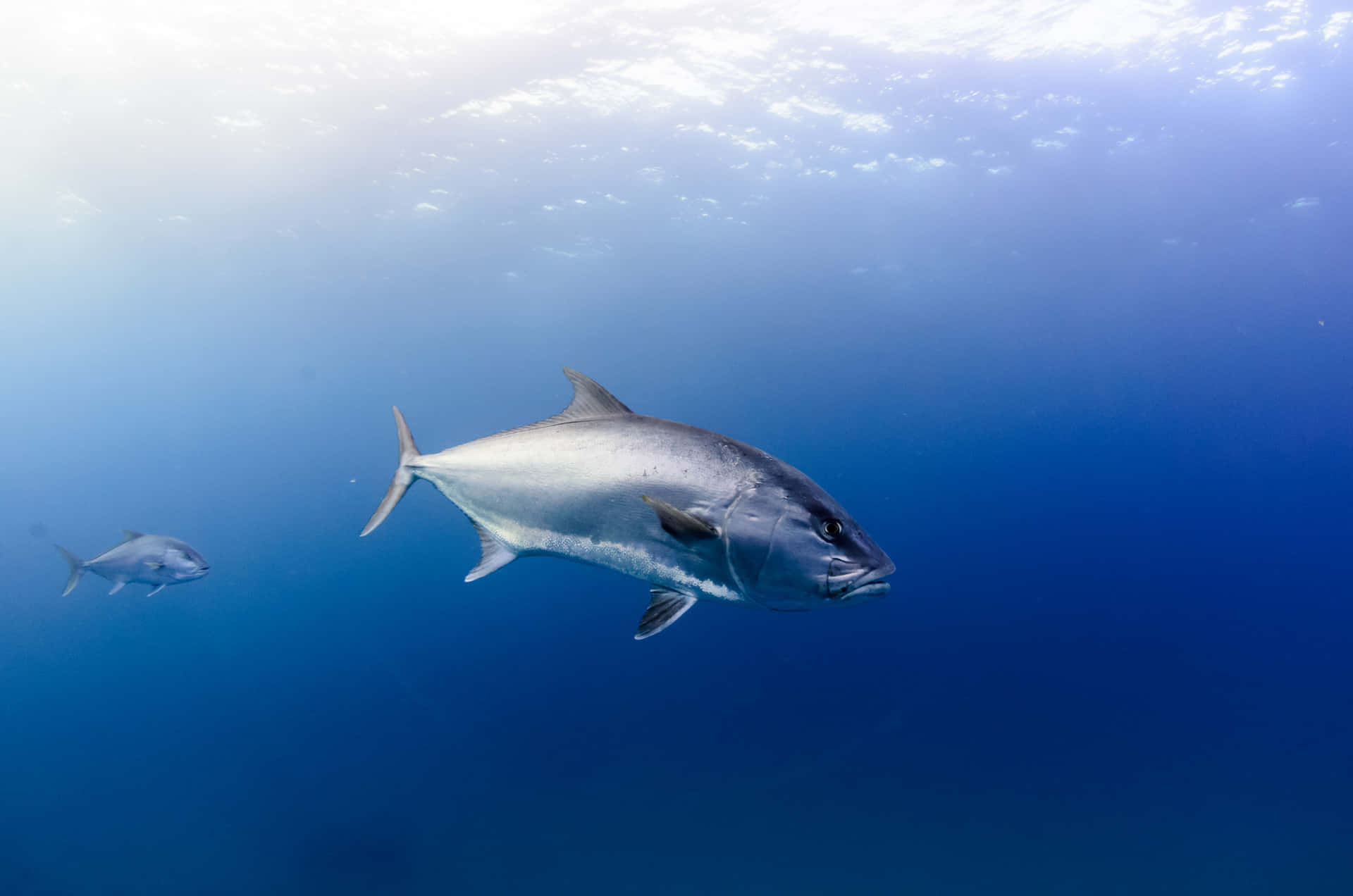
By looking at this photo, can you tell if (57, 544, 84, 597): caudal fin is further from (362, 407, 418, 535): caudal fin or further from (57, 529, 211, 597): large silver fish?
(362, 407, 418, 535): caudal fin

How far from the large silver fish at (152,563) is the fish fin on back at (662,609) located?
8.23m

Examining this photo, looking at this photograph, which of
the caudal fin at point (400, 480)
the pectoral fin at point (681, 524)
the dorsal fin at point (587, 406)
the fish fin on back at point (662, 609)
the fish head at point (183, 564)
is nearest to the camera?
the pectoral fin at point (681, 524)

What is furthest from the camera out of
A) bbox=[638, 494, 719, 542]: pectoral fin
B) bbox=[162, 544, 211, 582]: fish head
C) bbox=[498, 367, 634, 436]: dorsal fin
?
bbox=[162, 544, 211, 582]: fish head

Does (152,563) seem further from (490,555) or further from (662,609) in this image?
(662,609)

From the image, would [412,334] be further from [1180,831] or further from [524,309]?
[1180,831]

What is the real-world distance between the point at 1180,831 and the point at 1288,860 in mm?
2720

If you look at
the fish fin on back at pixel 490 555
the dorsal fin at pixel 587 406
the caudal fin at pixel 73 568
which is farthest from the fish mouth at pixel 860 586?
the caudal fin at pixel 73 568

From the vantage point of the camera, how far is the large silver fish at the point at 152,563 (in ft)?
24.0

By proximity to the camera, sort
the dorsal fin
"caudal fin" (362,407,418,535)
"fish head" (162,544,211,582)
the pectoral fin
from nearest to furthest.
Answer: the pectoral fin < the dorsal fin < "caudal fin" (362,407,418,535) < "fish head" (162,544,211,582)

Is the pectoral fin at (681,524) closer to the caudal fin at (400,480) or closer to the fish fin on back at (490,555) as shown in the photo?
the fish fin on back at (490,555)

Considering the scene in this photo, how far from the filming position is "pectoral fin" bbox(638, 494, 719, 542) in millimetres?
1571

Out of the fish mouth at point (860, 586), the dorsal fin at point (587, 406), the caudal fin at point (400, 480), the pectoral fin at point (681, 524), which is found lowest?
the fish mouth at point (860, 586)

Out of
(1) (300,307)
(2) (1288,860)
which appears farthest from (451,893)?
(1) (300,307)

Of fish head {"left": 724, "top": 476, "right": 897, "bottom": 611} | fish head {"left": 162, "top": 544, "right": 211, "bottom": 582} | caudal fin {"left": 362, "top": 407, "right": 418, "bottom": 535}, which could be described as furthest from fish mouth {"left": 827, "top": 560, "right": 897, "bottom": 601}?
fish head {"left": 162, "top": 544, "right": 211, "bottom": 582}
